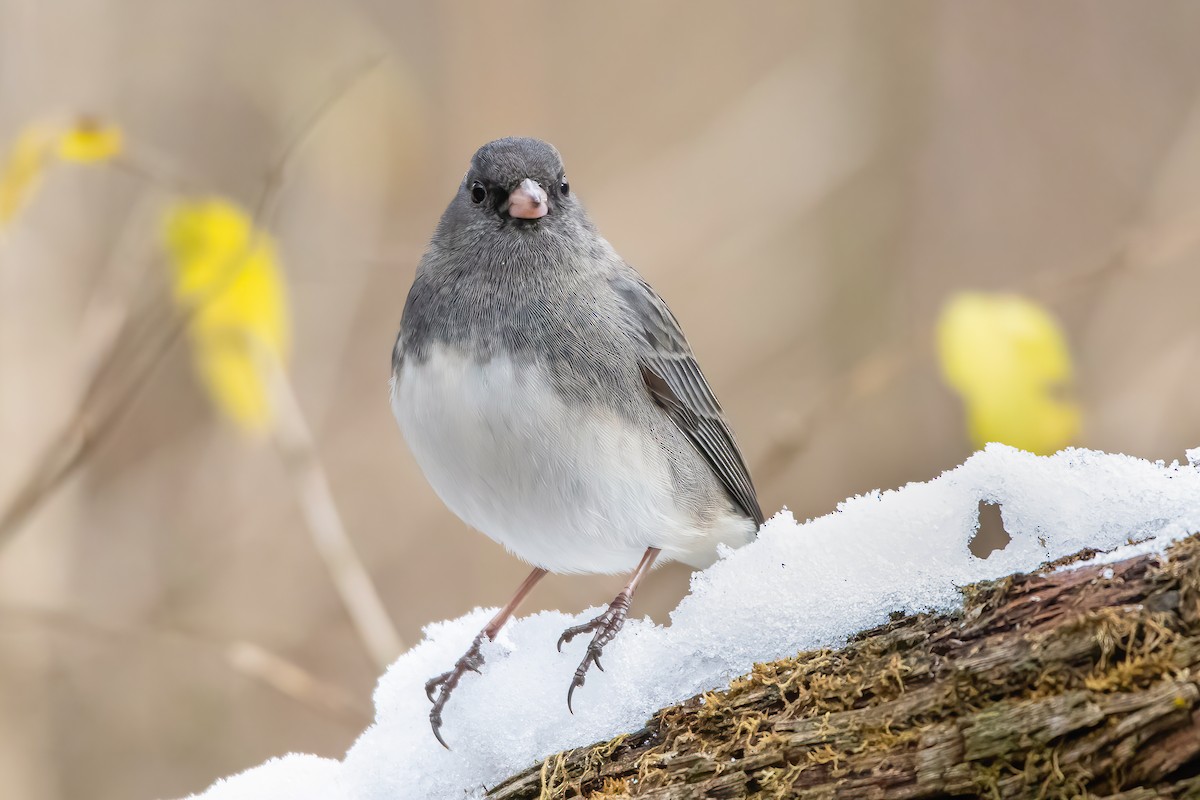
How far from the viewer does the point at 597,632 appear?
1.82 metres

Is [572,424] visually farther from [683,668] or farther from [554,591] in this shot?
[554,591]

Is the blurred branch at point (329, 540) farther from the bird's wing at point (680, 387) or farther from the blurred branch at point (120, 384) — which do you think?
the bird's wing at point (680, 387)

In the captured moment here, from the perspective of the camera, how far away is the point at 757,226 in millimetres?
4469

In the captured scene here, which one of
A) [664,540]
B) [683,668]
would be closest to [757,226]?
[664,540]

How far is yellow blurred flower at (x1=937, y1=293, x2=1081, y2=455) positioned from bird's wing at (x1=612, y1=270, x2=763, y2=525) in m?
0.55

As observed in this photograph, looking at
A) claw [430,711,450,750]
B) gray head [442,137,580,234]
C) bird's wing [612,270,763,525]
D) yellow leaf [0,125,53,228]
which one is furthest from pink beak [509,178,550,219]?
claw [430,711,450,750]

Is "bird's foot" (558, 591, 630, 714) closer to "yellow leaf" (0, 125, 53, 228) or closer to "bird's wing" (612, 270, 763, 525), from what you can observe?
"bird's wing" (612, 270, 763, 525)

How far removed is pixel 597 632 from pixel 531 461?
1.13ft

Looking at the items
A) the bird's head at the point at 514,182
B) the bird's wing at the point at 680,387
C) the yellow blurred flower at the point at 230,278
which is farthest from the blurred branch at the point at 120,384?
the bird's wing at the point at 680,387

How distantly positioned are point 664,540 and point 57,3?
A: 2.81m

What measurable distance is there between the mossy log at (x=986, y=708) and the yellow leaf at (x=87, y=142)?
1462 mm

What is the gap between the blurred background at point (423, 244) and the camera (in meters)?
3.52

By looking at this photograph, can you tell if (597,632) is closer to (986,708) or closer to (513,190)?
(986,708)

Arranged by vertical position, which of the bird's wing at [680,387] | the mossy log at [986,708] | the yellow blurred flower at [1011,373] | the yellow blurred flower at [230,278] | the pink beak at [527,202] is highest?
the yellow blurred flower at [230,278]
